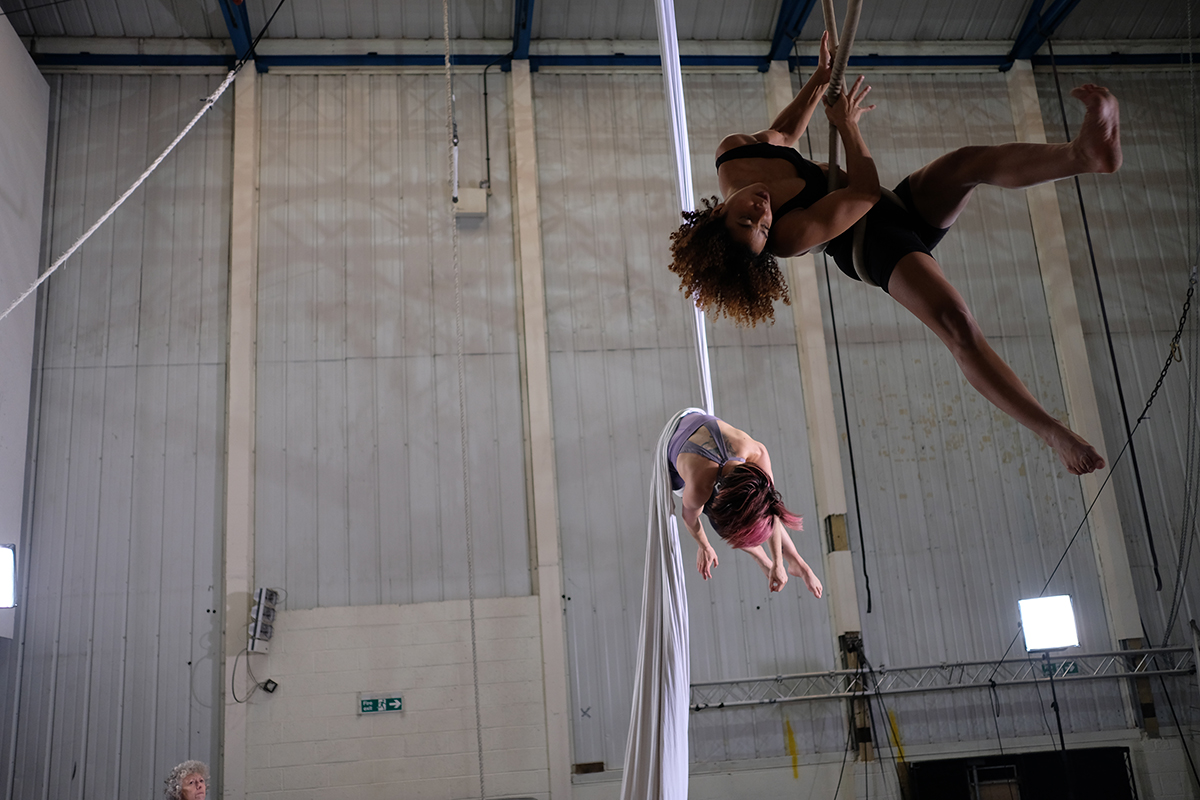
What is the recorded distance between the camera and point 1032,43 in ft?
25.6

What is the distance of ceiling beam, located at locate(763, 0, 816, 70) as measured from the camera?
7223 millimetres

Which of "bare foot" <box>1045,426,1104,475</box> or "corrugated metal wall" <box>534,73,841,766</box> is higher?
"corrugated metal wall" <box>534,73,841,766</box>

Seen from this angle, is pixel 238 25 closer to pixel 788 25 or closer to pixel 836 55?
pixel 788 25

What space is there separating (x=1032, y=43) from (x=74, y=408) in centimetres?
807

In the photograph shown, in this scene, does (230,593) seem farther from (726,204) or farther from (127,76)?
(726,204)

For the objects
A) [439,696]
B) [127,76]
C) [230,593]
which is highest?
[127,76]

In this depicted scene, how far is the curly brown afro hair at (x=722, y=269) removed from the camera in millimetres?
2344

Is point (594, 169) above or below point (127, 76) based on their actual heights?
below

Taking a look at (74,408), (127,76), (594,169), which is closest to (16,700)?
(74,408)

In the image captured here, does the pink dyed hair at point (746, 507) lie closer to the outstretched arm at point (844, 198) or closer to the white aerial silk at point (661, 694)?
the white aerial silk at point (661, 694)

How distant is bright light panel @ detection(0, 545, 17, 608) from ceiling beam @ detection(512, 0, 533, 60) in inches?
197

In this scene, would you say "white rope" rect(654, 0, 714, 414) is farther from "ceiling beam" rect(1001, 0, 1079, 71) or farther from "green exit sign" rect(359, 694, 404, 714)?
"ceiling beam" rect(1001, 0, 1079, 71)

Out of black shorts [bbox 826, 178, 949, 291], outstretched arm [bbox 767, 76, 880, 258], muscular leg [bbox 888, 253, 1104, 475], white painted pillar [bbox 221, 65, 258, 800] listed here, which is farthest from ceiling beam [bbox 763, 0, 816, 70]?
muscular leg [bbox 888, 253, 1104, 475]

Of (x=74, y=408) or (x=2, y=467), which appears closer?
(x=2, y=467)
